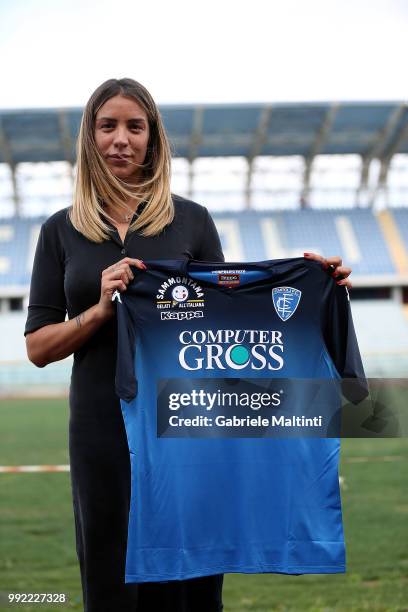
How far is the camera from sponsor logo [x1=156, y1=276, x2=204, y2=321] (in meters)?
2.46

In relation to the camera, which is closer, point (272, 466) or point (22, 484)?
point (272, 466)

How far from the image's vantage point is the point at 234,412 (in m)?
2.51

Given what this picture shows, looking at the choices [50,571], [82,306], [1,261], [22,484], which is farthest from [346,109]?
[82,306]

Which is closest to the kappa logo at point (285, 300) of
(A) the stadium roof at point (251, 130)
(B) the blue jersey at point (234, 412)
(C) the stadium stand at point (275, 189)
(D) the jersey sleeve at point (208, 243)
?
(B) the blue jersey at point (234, 412)

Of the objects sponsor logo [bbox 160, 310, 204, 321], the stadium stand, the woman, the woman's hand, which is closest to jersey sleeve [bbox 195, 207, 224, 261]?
the woman

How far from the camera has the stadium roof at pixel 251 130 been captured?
28766 millimetres

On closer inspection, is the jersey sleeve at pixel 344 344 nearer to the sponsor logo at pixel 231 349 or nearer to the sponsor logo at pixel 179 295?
the sponsor logo at pixel 231 349

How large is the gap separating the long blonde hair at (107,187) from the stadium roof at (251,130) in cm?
2643

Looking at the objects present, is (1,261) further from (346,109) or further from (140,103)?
(140,103)

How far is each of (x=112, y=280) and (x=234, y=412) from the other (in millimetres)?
596

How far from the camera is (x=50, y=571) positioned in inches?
195

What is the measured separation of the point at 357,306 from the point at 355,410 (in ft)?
97.1

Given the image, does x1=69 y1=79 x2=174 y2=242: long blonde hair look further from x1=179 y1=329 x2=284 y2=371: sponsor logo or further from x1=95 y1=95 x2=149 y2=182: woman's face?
x1=179 y1=329 x2=284 y2=371: sponsor logo

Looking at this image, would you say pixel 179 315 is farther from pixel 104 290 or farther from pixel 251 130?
pixel 251 130
